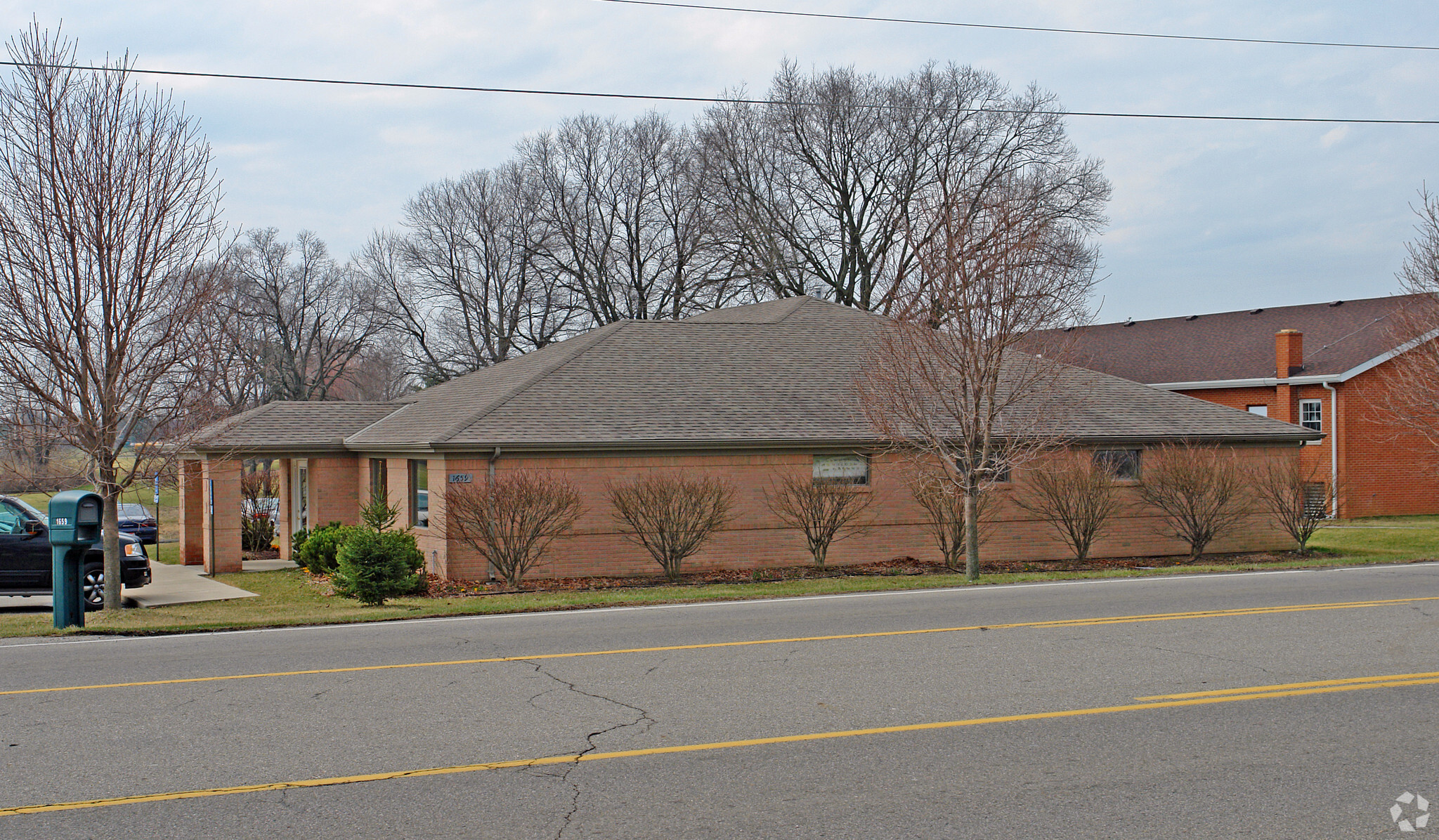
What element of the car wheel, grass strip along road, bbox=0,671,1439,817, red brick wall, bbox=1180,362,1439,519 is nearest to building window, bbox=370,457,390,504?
the car wheel

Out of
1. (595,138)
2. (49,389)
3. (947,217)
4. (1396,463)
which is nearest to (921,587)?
(947,217)

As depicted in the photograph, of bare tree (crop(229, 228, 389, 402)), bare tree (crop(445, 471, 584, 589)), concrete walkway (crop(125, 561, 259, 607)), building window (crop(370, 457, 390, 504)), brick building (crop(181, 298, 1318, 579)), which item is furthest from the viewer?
bare tree (crop(229, 228, 389, 402))

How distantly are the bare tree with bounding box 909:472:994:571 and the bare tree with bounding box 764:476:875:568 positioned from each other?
1233 mm

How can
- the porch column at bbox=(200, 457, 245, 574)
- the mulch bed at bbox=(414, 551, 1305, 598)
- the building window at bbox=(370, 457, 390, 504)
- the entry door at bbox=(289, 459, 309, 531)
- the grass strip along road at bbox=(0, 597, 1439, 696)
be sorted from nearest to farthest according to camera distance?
1. the grass strip along road at bbox=(0, 597, 1439, 696)
2. the mulch bed at bbox=(414, 551, 1305, 598)
3. the building window at bbox=(370, 457, 390, 504)
4. the porch column at bbox=(200, 457, 245, 574)
5. the entry door at bbox=(289, 459, 309, 531)

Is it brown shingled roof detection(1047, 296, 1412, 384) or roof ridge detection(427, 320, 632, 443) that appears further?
brown shingled roof detection(1047, 296, 1412, 384)

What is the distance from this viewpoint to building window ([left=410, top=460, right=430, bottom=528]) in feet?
64.3

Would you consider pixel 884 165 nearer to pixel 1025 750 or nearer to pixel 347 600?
pixel 347 600

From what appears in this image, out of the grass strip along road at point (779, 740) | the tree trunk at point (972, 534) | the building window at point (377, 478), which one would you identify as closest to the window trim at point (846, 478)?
the tree trunk at point (972, 534)

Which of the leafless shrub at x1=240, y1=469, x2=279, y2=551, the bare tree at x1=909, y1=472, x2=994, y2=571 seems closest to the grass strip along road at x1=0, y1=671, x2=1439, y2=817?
the bare tree at x1=909, y1=472, x2=994, y2=571

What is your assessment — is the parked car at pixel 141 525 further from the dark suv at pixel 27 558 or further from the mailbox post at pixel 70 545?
the mailbox post at pixel 70 545

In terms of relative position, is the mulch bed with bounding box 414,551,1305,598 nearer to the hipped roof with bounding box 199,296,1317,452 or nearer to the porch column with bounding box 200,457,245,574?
the hipped roof with bounding box 199,296,1317,452

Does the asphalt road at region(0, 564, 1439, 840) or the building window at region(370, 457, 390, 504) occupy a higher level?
the building window at region(370, 457, 390, 504)

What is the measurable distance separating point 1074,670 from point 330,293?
5932 centimetres

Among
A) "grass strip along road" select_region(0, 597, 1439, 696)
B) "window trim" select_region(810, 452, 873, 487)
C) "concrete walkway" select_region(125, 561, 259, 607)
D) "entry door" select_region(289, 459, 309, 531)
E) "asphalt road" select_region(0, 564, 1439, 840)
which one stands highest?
"window trim" select_region(810, 452, 873, 487)
